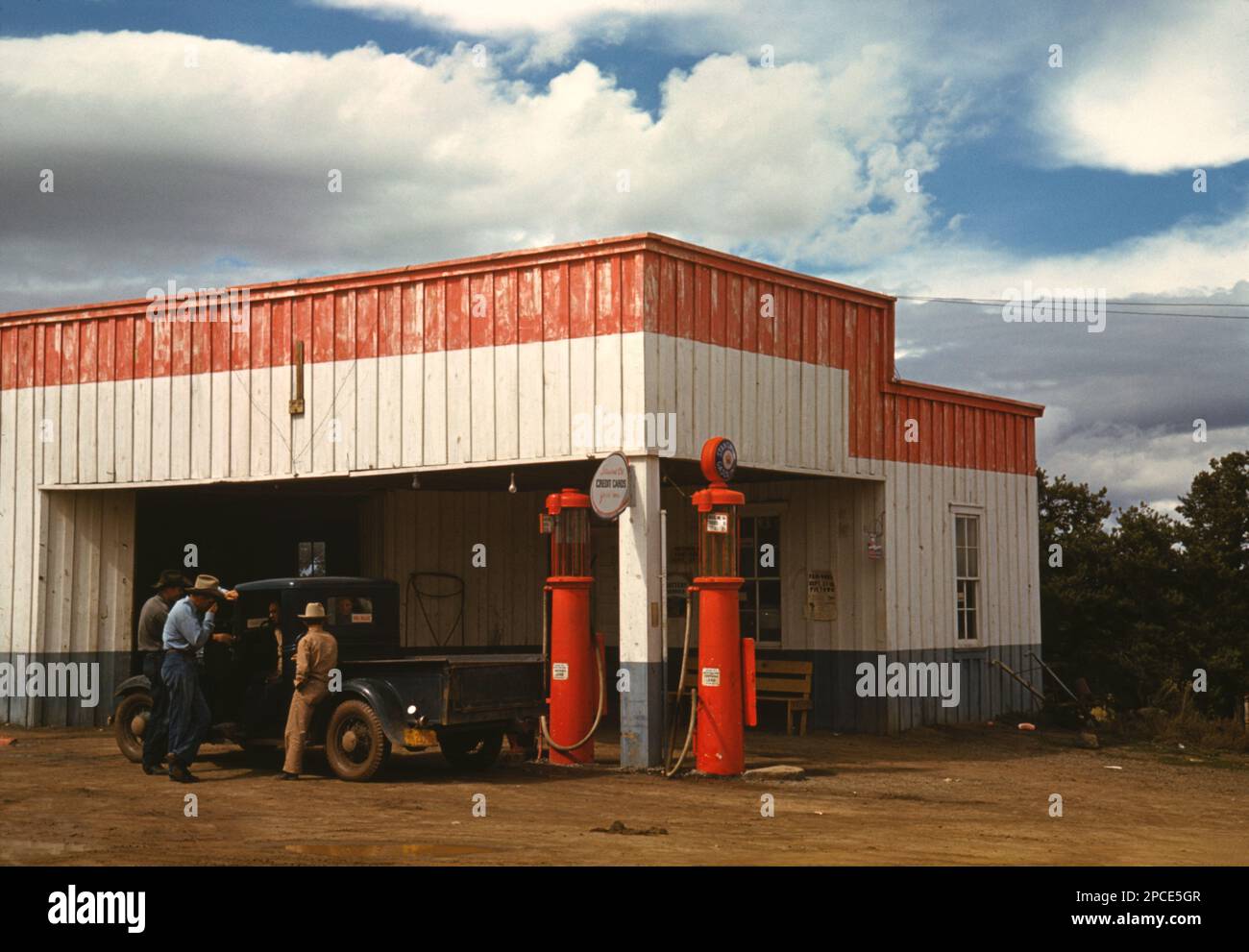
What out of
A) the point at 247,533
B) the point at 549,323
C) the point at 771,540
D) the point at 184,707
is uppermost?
the point at 549,323

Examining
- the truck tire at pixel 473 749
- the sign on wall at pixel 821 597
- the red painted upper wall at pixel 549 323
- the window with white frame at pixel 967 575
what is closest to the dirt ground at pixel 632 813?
the truck tire at pixel 473 749

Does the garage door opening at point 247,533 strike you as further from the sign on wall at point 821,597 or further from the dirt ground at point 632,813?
the sign on wall at point 821,597

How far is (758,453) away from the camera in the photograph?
56.6ft

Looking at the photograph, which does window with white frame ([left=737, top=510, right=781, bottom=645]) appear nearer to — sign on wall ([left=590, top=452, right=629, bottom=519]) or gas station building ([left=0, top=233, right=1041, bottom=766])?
gas station building ([left=0, top=233, right=1041, bottom=766])

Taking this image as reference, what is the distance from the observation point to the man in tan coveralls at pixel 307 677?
45.4 ft

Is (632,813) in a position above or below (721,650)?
below

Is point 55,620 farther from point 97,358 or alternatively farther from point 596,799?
point 596,799

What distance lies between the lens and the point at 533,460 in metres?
16.4

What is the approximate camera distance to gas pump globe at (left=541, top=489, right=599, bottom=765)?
1556cm

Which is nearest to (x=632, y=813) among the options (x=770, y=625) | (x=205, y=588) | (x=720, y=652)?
(x=720, y=652)

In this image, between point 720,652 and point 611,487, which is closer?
point 720,652

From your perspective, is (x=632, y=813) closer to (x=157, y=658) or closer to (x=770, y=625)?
(x=157, y=658)

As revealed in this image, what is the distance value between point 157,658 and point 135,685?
101 centimetres

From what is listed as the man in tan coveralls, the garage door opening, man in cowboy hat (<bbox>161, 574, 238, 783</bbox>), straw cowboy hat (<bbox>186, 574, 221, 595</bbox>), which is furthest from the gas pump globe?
the garage door opening
